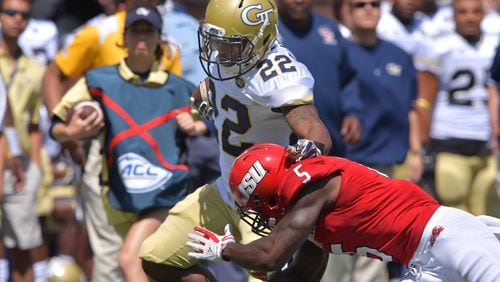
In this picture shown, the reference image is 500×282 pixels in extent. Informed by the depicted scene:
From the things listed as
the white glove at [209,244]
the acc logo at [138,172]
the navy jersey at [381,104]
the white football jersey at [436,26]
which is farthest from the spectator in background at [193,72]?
the white glove at [209,244]

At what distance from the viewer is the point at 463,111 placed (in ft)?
34.8

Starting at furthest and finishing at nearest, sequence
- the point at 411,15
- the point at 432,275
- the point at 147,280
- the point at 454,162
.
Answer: the point at 411,15
the point at 454,162
the point at 147,280
the point at 432,275

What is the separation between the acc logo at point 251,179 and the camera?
575 centimetres

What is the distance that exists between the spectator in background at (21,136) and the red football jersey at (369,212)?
3994 mm

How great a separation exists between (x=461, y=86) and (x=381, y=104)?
1410mm

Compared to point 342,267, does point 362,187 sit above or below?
above

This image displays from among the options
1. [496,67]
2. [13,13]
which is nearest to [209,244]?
[496,67]

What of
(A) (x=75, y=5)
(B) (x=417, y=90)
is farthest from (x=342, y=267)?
(A) (x=75, y=5)

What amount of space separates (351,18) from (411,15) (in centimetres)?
176

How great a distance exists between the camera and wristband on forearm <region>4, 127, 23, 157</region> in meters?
9.19

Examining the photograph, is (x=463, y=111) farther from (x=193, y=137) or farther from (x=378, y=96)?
(x=193, y=137)

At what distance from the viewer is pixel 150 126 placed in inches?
299

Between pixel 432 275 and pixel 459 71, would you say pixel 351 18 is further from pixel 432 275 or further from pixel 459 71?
pixel 432 275

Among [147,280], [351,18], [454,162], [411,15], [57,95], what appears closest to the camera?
[147,280]
